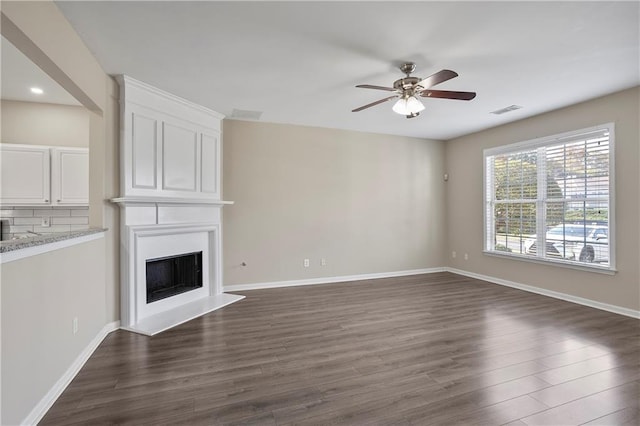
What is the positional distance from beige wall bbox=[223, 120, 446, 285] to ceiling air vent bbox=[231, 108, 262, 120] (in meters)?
0.17

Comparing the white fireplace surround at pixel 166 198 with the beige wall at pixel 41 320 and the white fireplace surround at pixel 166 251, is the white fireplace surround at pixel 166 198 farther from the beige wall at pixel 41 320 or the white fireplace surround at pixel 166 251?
the beige wall at pixel 41 320

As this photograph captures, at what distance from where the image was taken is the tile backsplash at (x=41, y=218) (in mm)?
3812

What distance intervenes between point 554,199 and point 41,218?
7.07 meters

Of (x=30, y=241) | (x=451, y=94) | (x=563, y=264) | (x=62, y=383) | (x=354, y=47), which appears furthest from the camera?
(x=563, y=264)

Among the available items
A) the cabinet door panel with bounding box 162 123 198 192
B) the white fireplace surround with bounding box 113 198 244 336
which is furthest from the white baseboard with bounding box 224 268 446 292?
the cabinet door panel with bounding box 162 123 198 192

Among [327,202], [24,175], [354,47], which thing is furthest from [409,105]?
[24,175]

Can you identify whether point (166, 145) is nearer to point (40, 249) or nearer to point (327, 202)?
point (40, 249)

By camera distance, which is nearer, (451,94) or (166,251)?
(451,94)

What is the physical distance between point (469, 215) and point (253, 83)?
463 centimetres

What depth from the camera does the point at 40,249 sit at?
191 centimetres

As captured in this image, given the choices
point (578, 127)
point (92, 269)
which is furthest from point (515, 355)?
point (92, 269)

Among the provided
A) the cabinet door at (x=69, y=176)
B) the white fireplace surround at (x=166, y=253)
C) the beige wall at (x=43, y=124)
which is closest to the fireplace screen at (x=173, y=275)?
the white fireplace surround at (x=166, y=253)

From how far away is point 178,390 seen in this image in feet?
7.00

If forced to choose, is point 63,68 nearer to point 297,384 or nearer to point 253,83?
point 253,83
